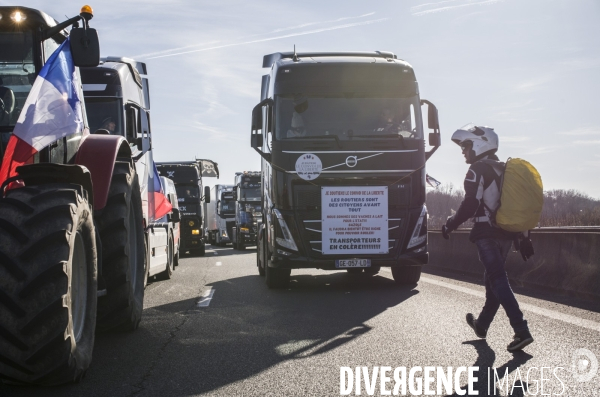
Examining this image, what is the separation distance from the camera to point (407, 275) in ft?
40.7

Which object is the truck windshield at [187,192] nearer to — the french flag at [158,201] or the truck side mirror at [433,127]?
the french flag at [158,201]

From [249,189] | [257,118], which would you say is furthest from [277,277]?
[249,189]

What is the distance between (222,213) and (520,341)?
39.3m

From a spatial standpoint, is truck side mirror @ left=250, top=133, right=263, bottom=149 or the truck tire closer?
the truck tire

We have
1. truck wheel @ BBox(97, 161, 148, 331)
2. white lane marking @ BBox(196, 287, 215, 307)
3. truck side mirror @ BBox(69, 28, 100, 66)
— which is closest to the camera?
truck side mirror @ BBox(69, 28, 100, 66)

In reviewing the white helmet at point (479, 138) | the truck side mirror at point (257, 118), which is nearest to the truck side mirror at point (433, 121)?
the truck side mirror at point (257, 118)

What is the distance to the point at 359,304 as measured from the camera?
976 centimetres

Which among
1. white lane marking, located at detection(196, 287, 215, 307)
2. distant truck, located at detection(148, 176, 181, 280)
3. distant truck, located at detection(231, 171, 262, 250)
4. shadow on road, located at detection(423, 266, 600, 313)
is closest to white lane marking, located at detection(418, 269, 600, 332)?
shadow on road, located at detection(423, 266, 600, 313)

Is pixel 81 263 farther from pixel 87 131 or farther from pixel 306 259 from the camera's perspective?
pixel 306 259

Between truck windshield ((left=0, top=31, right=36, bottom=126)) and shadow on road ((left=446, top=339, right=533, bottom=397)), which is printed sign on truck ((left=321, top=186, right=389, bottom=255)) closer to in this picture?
shadow on road ((left=446, top=339, right=533, bottom=397))

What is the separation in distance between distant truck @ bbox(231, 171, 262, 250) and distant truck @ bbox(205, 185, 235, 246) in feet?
27.4

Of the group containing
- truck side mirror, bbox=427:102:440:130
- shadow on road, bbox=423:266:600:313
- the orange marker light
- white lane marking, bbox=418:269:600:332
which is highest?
the orange marker light

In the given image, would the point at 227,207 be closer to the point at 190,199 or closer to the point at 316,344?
the point at 190,199

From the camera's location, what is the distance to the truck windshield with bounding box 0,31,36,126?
223 inches
